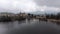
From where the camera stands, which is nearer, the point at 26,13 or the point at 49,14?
the point at 49,14

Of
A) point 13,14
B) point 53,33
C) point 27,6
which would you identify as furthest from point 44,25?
point 13,14

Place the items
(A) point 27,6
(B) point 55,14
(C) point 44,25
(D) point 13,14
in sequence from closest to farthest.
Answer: (B) point 55,14, (D) point 13,14, (A) point 27,6, (C) point 44,25

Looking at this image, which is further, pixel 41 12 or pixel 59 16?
pixel 41 12

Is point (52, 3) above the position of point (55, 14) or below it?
above

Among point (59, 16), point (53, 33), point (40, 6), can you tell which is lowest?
point (53, 33)

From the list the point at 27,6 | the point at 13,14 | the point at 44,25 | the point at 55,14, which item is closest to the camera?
the point at 55,14

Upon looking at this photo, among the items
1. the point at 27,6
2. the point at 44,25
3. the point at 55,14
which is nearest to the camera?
the point at 55,14

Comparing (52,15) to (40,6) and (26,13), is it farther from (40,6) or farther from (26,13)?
(26,13)

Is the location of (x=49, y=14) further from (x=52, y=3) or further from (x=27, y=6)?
(x=27, y=6)

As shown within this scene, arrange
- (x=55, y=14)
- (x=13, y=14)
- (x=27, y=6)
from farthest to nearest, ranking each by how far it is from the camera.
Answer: (x=27, y=6) < (x=13, y=14) < (x=55, y=14)
